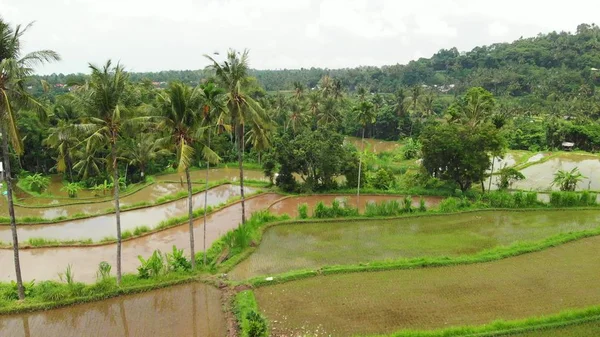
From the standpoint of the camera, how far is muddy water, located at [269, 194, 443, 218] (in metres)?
27.3

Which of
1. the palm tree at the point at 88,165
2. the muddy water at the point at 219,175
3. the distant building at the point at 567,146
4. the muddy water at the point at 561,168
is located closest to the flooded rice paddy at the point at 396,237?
the muddy water at the point at 561,168

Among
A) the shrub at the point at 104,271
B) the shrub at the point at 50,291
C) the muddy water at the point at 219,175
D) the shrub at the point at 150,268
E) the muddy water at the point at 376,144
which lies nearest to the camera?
the shrub at the point at 50,291

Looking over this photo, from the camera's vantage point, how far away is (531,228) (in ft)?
76.2

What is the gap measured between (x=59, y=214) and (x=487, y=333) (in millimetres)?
25613

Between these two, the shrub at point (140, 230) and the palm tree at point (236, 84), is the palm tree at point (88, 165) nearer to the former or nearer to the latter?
the shrub at point (140, 230)

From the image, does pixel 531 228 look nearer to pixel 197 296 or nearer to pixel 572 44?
pixel 197 296

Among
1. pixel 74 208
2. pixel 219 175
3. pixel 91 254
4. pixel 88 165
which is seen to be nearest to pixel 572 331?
pixel 91 254

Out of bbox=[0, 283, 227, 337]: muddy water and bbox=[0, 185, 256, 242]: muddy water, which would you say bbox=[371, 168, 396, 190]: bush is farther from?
bbox=[0, 283, 227, 337]: muddy water

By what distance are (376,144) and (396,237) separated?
41490 millimetres

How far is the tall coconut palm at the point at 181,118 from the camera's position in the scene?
15.6 meters

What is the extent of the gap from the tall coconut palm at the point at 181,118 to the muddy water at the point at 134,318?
4.98 metres

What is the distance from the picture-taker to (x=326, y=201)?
29.1 metres

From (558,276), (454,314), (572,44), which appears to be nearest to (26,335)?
(454,314)

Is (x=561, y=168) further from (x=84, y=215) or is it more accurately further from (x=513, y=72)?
(x=513, y=72)
